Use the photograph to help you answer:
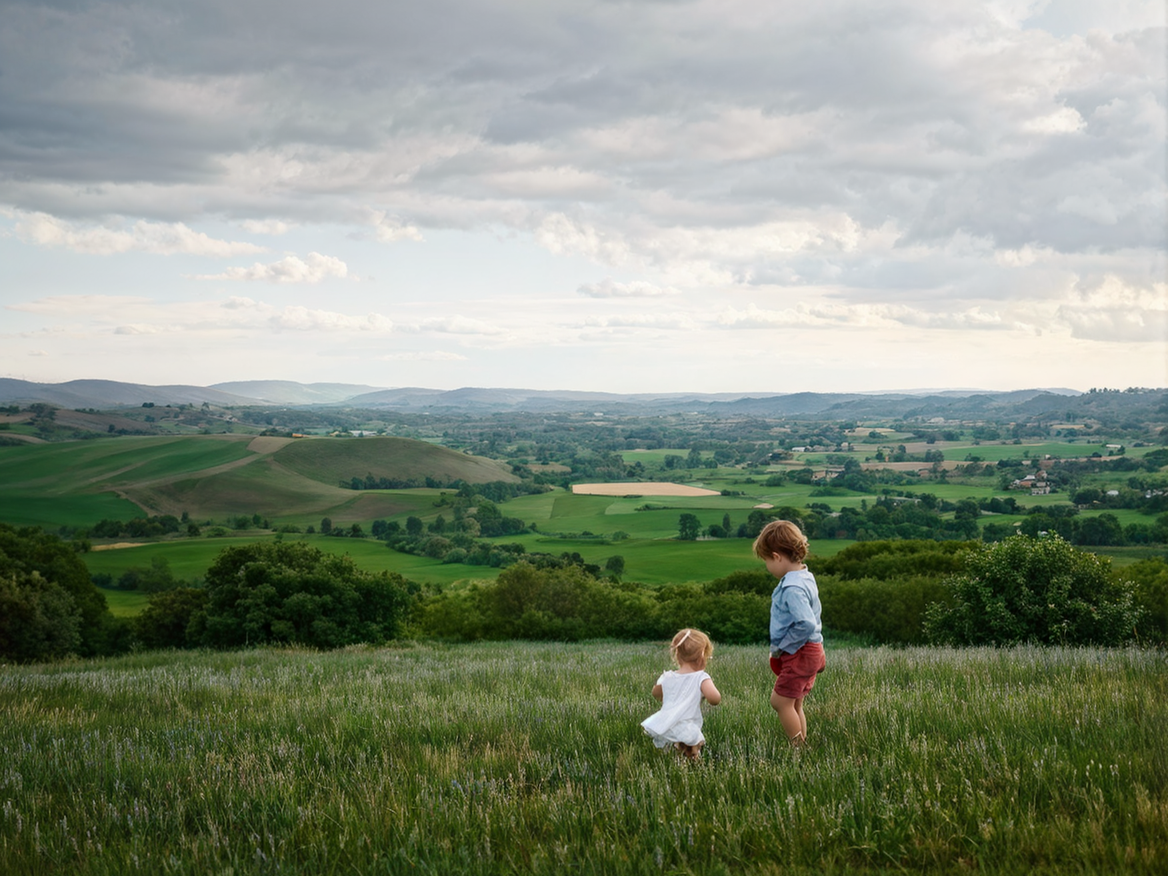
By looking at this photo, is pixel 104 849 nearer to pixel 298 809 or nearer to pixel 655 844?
pixel 298 809

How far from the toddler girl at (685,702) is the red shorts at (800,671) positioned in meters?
0.61

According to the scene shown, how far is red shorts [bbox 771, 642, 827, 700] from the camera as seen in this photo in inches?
221

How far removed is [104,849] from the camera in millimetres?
4000

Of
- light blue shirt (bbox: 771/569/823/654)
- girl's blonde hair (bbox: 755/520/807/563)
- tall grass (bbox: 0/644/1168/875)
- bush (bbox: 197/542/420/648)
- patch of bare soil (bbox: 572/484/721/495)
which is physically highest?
girl's blonde hair (bbox: 755/520/807/563)

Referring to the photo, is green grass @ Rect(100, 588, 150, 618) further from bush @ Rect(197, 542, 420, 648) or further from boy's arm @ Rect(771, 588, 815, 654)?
boy's arm @ Rect(771, 588, 815, 654)

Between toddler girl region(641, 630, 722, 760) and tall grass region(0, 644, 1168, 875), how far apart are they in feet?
0.57

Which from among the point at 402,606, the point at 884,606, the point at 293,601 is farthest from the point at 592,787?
the point at 402,606

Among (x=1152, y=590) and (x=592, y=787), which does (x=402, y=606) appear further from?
(x=592, y=787)

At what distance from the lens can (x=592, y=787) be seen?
180 inches

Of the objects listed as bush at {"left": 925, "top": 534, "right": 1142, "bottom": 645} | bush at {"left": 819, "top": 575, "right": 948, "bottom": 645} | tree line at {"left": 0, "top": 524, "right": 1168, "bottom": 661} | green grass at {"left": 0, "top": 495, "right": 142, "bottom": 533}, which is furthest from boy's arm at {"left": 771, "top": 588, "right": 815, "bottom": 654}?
green grass at {"left": 0, "top": 495, "right": 142, "bottom": 533}

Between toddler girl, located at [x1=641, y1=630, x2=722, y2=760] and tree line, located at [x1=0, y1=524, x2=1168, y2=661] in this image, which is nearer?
toddler girl, located at [x1=641, y1=630, x2=722, y2=760]

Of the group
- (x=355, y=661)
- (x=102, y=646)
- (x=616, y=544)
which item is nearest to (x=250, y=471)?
(x=616, y=544)

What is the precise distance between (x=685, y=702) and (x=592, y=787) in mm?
1094

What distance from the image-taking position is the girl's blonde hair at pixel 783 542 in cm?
570
